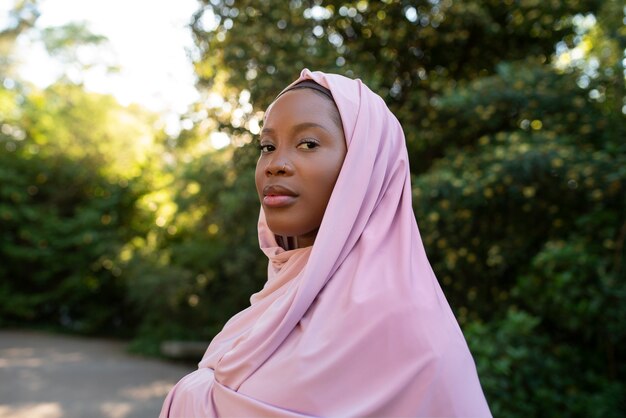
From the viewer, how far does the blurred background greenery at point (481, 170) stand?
174 inches

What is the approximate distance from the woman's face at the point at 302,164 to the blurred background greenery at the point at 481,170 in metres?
3.13

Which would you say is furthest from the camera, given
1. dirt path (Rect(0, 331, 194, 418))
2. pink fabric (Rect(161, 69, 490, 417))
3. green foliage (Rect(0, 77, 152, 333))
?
green foliage (Rect(0, 77, 152, 333))

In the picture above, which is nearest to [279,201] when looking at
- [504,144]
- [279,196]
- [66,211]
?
[279,196]

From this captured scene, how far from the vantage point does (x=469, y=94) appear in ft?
17.8

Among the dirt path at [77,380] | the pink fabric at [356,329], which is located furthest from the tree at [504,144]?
the pink fabric at [356,329]

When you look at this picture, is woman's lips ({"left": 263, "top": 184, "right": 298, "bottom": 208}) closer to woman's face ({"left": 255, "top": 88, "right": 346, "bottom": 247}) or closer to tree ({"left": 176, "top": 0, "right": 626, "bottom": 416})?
woman's face ({"left": 255, "top": 88, "right": 346, "bottom": 247})

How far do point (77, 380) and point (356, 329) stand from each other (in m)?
7.77

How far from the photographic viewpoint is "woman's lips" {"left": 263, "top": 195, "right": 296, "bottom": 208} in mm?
1555

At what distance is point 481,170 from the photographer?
16.8ft

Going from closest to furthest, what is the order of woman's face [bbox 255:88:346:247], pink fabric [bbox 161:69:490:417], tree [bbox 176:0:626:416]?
1. pink fabric [bbox 161:69:490:417]
2. woman's face [bbox 255:88:346:247]
3. tree [bbox 176:0:626:416]

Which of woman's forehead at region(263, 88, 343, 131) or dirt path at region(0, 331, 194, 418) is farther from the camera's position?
dirt path at region(0, 331, 194, 418)

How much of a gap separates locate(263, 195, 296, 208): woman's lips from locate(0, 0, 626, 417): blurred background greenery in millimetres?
3149

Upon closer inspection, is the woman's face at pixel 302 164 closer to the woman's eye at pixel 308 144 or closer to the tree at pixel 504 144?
the woman's eye at pixel 308 144

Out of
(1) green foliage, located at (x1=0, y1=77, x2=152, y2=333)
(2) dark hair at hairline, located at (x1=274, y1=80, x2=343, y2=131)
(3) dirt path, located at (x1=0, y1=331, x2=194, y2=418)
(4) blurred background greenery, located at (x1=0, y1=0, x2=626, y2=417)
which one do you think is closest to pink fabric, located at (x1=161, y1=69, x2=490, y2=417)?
(2) dark hair at hairline, located at (x1=274, y1=80, x2=343, y2=131)
